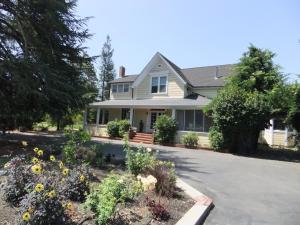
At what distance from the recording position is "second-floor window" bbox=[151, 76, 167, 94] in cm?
2930

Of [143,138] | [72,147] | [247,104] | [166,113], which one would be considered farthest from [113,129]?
[72,147]

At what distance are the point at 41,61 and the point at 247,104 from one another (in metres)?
12.5

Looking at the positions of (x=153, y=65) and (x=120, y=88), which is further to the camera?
(x=120, y=88)

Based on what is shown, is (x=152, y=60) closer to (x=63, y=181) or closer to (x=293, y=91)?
(x=293, y=91)

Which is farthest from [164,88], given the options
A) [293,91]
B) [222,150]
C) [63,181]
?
[63,181]

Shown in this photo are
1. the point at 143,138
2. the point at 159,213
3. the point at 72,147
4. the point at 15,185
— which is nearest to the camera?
the point at 15,185

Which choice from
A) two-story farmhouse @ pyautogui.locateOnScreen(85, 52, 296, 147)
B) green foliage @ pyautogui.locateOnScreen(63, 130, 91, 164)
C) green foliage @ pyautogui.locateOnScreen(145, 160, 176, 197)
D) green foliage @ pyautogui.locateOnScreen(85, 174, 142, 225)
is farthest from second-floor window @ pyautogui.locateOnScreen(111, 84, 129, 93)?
green foliage @ pyautogui.locateOnScreen(85, 174, 142, 225)

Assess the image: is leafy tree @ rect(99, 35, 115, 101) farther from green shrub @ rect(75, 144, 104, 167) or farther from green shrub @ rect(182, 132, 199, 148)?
green shrub @ rect(75, 144, 104, 167)

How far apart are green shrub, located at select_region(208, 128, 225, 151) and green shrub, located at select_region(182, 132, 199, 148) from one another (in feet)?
5.26

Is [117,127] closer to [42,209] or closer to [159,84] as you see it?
[159,84]

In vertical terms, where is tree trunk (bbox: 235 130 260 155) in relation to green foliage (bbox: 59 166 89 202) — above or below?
above

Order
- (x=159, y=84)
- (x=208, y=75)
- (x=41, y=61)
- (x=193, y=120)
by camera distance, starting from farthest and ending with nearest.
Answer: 1. (x=208, y=75)
2. (x=159, y=84)
3. (x=193, y=120)
4. (x=41, y=61)

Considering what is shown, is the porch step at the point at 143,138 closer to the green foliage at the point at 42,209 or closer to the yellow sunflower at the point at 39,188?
the green foliage at the point at 42,209

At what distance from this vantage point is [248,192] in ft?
29.0
